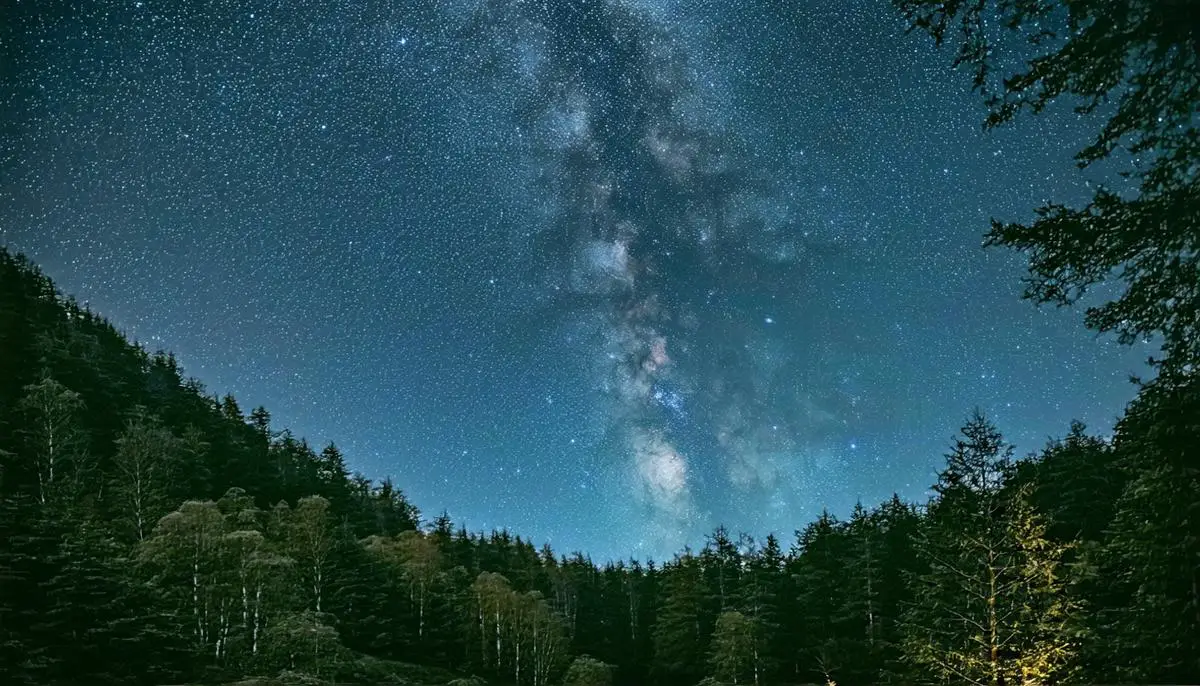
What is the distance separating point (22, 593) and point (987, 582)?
3500 centimetres

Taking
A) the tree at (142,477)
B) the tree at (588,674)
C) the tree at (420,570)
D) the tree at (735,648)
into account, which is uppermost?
the tree at (142,477)

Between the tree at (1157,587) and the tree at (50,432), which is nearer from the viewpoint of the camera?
the tree at (1157,587)

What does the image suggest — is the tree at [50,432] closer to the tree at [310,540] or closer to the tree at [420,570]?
the tree at [310,540]

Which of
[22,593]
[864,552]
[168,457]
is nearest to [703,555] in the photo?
[864,552]

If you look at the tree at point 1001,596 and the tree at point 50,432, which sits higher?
the tree at point 50,432

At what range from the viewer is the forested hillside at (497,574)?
13586 mm

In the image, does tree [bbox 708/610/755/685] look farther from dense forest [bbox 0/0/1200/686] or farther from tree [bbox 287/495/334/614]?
tree [bbox 287/495/334/614]

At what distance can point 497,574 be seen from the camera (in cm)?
6028

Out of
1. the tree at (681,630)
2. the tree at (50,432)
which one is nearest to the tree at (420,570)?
the tree at (681,630)

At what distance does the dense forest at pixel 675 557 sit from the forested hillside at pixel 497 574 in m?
0.16

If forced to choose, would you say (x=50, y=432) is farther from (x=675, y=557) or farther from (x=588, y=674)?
(x=675, y=557)

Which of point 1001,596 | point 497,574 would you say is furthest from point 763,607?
point 1001,596

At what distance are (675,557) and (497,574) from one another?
2519 cm

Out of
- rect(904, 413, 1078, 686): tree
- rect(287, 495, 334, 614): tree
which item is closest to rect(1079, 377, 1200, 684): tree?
rect(904, 413, 1078, 686): tree
